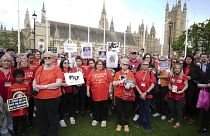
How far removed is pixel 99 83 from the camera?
708cm

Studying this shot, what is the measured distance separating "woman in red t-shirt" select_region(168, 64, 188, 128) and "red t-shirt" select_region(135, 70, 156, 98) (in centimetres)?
83

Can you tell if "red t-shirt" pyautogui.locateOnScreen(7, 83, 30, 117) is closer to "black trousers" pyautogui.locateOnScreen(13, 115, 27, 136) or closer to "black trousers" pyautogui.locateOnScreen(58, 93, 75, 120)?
"black trousers" pyautogui.locateOnScreen(13, 115, 27, 136)

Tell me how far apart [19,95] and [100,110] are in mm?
2706

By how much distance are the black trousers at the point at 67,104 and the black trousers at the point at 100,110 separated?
784 millimetres

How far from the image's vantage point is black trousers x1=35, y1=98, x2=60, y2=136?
18.3 ft

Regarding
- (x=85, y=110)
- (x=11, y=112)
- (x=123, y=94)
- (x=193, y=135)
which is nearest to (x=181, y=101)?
(x=193, y=135)

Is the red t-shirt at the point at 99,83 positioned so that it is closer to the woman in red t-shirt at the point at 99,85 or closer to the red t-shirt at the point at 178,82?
the woman in red t-shirt at the point at 99,85

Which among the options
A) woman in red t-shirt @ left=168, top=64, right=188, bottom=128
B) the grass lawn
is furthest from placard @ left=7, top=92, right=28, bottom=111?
woman in red t-shirt @ left=168, top=64, right=188, bottom=128

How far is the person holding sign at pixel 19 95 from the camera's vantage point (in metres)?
5.71

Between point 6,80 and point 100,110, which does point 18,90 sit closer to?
point 6,80

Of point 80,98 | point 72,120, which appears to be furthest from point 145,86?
point 72,120

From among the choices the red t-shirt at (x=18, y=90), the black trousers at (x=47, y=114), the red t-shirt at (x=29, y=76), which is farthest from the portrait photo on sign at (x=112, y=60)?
the red t-shirt at (x=18, y=90)

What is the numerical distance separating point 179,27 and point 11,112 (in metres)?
81.0

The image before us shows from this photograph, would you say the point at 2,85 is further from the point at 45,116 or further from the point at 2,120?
the point at 45,116
